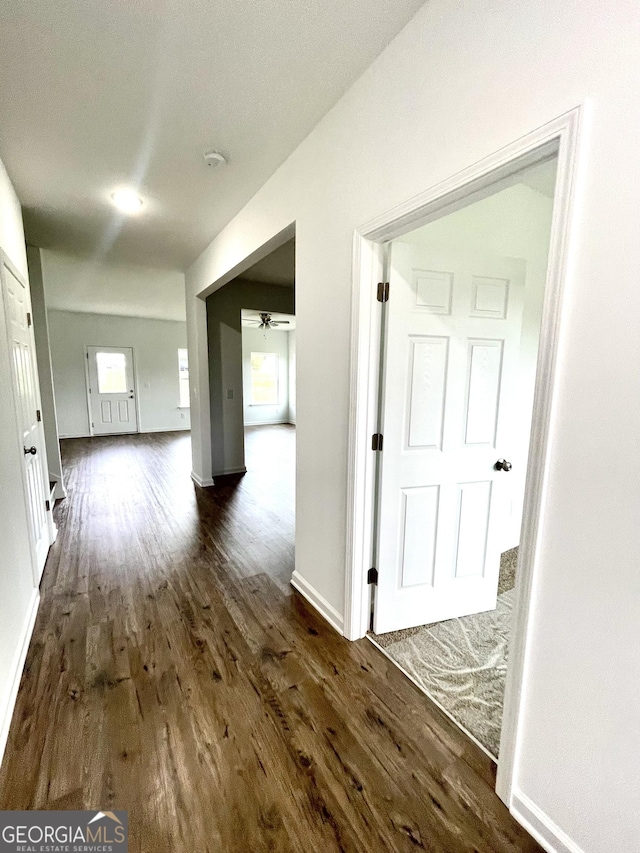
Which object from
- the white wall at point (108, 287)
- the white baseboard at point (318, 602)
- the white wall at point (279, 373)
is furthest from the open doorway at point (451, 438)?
the white wall at point (279, 373)

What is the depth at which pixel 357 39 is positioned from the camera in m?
1.45

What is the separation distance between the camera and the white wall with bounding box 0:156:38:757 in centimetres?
158

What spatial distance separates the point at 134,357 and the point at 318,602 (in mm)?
7631

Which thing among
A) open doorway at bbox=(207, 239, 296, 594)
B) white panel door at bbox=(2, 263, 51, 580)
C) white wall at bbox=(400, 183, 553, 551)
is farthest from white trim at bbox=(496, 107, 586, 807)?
white panel door at bbox=(2, 263, 51, 580)

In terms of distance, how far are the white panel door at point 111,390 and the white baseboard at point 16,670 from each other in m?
6.60

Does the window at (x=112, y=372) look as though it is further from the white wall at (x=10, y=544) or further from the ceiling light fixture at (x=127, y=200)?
the white wall at (x=10, y=544)

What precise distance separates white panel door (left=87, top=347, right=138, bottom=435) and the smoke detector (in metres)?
6.87

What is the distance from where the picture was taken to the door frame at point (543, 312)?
0.97 metres

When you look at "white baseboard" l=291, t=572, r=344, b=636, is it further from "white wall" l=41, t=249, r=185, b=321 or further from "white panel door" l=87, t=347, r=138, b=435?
"white panel door" l=87, t=347, r=138, b=435

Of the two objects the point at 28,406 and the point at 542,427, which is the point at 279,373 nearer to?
the point at 28,406

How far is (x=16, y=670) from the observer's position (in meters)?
1.68

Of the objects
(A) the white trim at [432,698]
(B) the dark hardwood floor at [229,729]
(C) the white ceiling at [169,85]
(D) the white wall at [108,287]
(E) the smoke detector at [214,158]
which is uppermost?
(C) the white ceiling at [169,85]

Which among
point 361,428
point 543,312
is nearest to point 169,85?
point 361,428

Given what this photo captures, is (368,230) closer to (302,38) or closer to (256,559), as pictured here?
(302,38)
